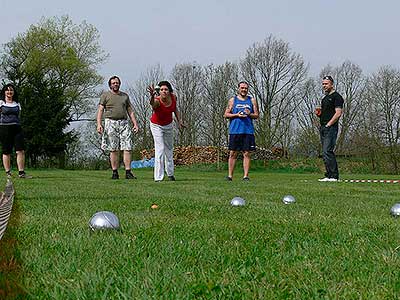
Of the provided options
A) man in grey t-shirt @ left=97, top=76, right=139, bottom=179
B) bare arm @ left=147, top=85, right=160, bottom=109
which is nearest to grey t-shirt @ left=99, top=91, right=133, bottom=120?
man in grey t-shirt @ left=97, top=76, right=139, bottom=179

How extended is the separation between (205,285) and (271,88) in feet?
115

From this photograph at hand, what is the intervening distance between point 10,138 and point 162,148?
9.85 ft

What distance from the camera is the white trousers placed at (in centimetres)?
1016

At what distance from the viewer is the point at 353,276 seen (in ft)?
6.57

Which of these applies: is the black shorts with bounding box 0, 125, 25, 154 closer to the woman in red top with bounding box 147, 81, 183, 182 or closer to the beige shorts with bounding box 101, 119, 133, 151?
the beige shorts with bounding box 101, 119, 133, 151

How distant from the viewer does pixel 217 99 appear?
103ft

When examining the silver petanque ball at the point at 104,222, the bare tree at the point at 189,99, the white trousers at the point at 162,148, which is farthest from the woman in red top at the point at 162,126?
the bare tree at the point at 189,99

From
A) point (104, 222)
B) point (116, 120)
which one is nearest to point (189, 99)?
point (116, 120)

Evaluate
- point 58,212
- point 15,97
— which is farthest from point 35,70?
point 58,212

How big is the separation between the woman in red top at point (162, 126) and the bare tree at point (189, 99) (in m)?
24.5

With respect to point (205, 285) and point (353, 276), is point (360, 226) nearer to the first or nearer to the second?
point (353, 276)

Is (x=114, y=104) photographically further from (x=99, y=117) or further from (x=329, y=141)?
(x=329, y=141)

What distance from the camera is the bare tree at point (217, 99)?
30969mm

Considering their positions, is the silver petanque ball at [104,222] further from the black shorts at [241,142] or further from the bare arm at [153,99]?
the black shorts at [241,142]
